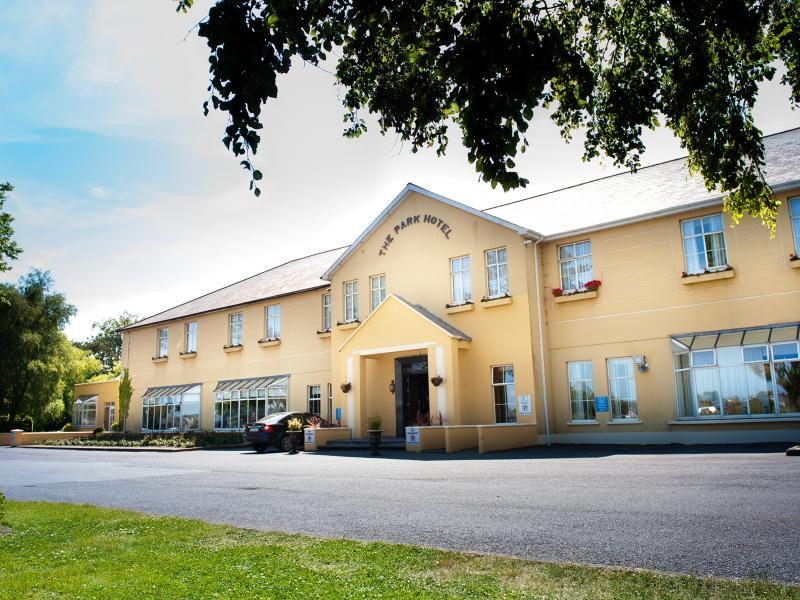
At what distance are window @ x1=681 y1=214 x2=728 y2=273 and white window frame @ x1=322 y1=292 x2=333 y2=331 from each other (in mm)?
15390

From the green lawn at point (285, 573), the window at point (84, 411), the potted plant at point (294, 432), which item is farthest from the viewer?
the window at point (84, 411)

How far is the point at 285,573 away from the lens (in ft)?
18.1

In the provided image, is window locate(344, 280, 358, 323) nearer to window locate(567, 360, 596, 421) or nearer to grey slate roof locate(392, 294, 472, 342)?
grey slate roof locate(392, 294, 472, 342)

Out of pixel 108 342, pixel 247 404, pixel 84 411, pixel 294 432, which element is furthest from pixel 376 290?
pixel 108 342

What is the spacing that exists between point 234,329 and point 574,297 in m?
19.3

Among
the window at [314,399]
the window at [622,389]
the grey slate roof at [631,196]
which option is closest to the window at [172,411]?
the window at [314,399]

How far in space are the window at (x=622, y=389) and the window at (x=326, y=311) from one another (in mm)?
13230

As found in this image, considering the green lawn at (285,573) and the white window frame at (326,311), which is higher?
the white window frame at (326,311)

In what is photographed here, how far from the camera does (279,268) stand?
3784cm

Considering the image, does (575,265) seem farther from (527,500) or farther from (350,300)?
(527,500)

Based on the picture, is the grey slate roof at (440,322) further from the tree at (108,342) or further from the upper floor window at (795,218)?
the tree at (108,342)

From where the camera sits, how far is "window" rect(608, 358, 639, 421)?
1986 centimetres

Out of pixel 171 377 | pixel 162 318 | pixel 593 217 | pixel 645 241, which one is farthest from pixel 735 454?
pixel 162 318

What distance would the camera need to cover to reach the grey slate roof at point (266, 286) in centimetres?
3167
